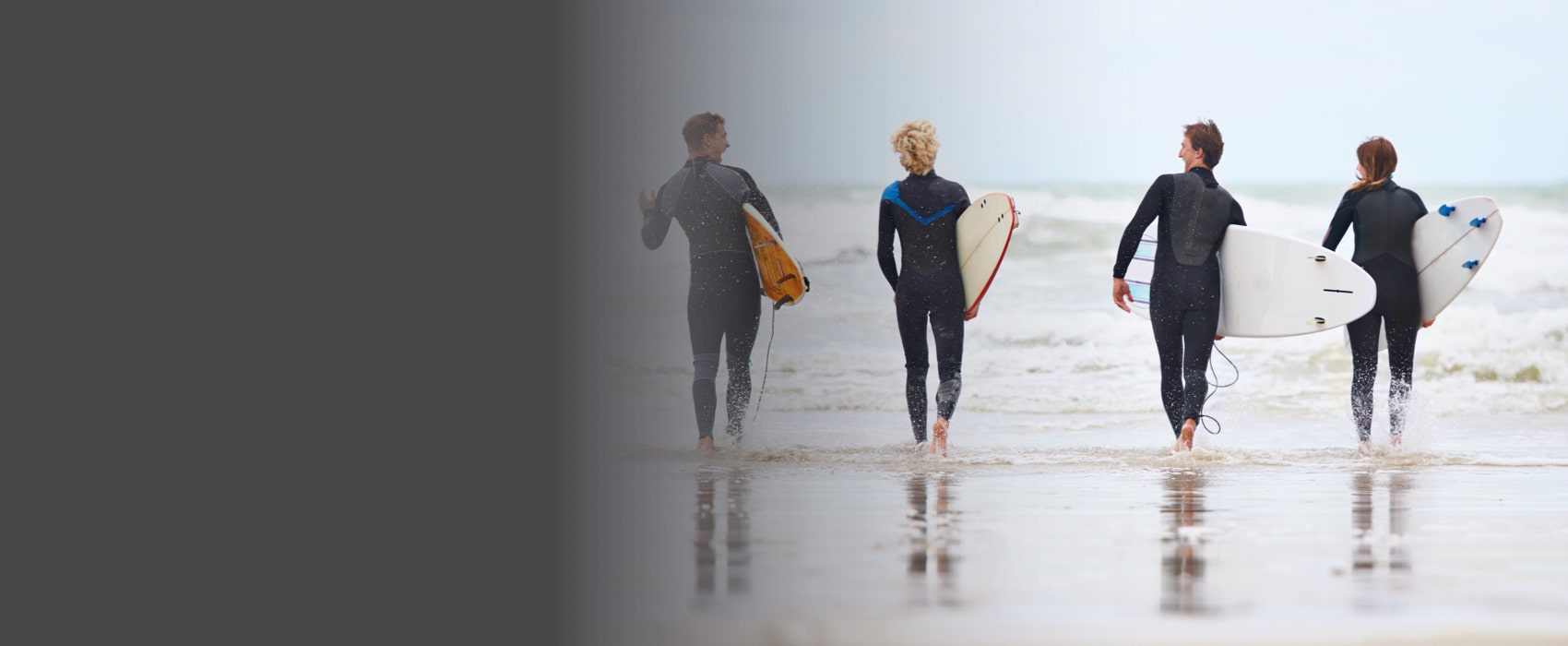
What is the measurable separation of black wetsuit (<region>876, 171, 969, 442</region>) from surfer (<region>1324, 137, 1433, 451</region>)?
4.44 ft

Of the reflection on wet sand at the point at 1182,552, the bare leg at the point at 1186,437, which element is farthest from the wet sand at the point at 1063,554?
the bare leg at the point at 1186,437

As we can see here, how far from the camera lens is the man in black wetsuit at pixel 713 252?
4.74 m

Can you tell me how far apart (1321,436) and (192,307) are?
5517mm

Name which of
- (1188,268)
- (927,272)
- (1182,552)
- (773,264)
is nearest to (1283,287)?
(1188,268)

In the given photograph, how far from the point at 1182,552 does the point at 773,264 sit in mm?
2418

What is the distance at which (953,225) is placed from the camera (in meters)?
4.80

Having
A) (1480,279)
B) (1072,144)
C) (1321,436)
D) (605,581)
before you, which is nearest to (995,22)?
(1072,144)

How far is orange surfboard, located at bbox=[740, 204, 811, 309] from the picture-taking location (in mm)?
4766

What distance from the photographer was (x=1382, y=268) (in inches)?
200

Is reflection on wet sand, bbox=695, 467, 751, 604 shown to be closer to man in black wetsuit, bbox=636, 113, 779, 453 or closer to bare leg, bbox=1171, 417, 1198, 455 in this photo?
man in black wetsuit, bbox=636, 113, 779, 453

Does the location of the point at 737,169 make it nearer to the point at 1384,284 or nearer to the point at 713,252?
the point at 713,252

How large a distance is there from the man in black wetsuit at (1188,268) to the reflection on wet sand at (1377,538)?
86 cm

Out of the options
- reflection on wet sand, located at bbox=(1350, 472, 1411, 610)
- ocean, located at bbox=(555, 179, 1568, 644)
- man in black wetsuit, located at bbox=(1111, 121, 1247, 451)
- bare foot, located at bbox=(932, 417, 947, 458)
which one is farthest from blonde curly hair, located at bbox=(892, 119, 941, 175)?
reflection on wet sand, located at bbox=(1350, 472, 1411, 610)

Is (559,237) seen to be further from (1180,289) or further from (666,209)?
(1180,289)
